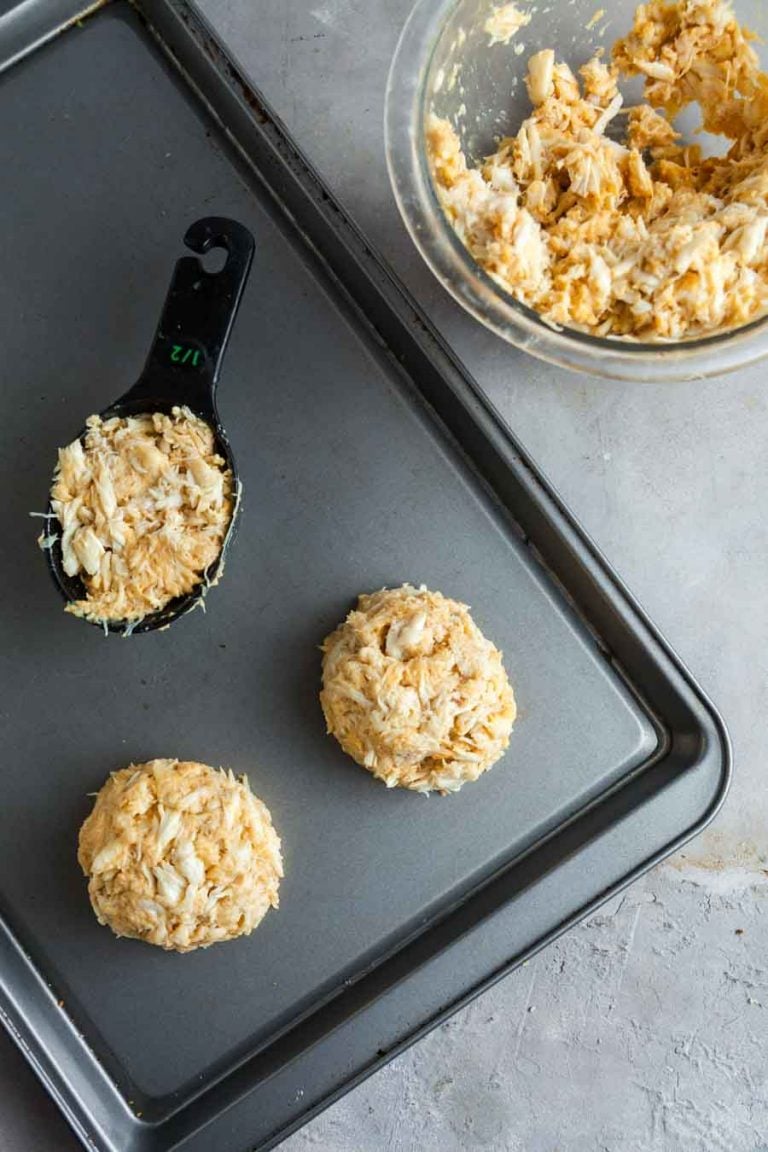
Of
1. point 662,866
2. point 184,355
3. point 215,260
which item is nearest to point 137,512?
point 184,355

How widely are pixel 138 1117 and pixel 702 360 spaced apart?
1.26 metres

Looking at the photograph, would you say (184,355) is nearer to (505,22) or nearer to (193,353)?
(193,353)

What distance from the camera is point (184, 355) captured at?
1.38 metres

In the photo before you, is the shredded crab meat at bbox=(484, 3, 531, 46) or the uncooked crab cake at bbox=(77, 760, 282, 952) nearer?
the uncooked crab cake at bbox=(77, 760, 282, 952)

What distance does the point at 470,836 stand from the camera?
4.97 feet

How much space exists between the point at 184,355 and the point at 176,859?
64 cm

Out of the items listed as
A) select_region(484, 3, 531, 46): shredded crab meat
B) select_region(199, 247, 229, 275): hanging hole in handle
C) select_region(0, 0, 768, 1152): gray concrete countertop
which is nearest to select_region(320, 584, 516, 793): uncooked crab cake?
select_region(0, 0, 768, 1152): gray concrete countertop

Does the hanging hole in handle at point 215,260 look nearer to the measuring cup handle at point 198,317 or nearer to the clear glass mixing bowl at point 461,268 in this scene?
the measuring cup handle at point 198,317

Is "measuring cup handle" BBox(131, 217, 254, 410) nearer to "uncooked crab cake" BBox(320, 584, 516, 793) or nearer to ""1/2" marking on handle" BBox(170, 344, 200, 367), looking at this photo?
""1/2" marking on handle" BBox(170, 344, 200, 367)

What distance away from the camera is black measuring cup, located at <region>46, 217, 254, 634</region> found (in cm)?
137

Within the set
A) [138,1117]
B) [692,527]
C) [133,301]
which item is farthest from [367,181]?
[138,1117]

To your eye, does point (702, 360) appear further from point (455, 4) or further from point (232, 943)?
point (232, 943)

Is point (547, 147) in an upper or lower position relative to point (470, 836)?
upper

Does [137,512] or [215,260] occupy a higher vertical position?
[215,260]
